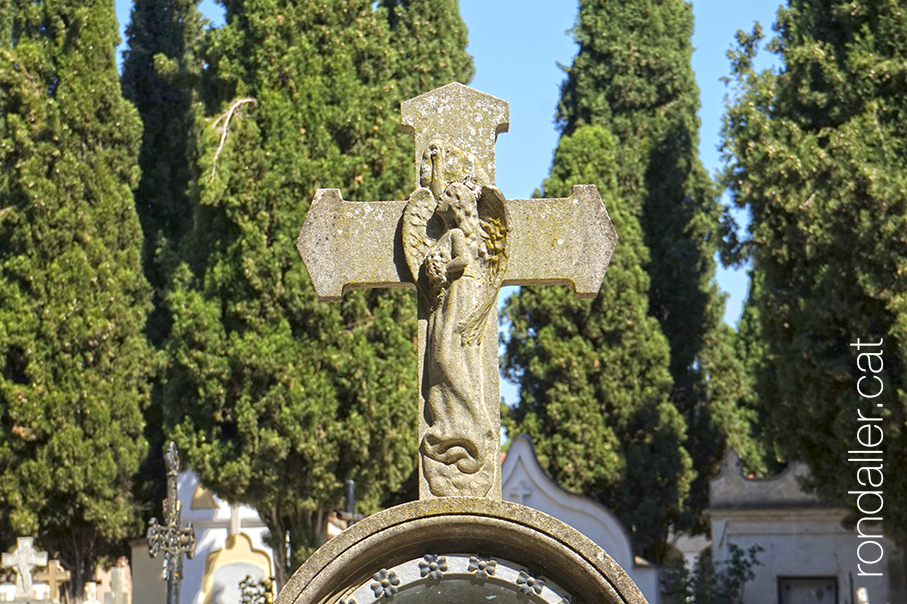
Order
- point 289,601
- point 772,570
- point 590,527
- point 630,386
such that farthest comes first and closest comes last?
point 630,386 → point 590,527 → point 772,570 → point 289,601

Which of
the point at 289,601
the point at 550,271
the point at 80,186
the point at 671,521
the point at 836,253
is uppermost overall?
the point at 80,186

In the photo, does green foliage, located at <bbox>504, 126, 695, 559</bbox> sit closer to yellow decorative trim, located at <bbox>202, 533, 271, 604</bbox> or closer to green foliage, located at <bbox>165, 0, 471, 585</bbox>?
green foliage, located at <bbox>165, 0, 471, 585</bbox>

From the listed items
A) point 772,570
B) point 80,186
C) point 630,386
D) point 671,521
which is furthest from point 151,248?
point 772,570

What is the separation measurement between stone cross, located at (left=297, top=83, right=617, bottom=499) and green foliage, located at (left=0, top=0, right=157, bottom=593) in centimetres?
1370

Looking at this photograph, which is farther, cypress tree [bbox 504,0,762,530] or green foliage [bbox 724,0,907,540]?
cypress tree [bbox 504,0,762,530]

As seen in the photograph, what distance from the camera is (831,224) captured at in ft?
51.3

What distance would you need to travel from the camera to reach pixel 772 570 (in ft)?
59.9

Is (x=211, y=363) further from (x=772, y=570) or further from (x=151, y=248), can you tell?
(x=772, y=570)

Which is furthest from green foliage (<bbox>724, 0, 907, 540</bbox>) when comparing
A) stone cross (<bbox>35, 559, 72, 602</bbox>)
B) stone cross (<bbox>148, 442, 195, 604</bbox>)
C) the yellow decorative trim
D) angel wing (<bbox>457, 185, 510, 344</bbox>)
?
angel wing (<bbox>457, 185, 510, 344</bbox>)

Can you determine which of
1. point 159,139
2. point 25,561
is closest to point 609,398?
point 159,139

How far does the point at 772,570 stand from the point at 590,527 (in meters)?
2.98

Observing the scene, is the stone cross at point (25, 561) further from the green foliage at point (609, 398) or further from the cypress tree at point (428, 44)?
the cypress tree at point (428, 44)

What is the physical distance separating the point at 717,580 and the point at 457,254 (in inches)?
563

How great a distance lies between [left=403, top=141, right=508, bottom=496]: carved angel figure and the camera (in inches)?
195
